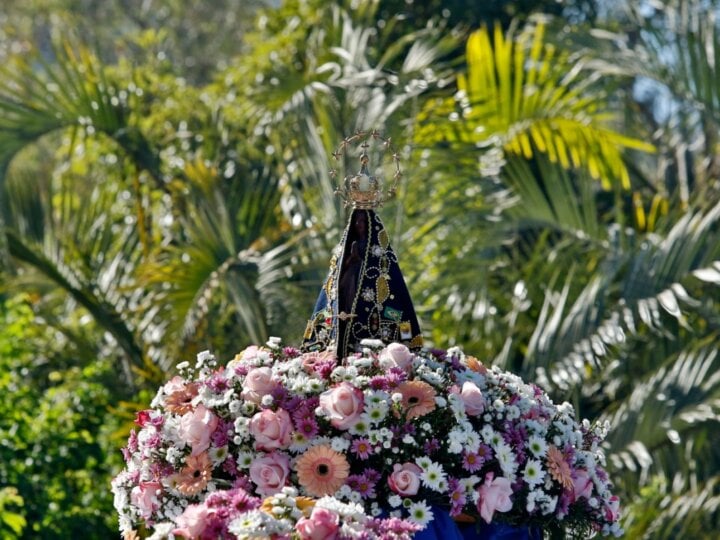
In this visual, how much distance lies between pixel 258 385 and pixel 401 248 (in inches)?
115

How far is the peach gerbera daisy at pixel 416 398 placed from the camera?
11.2ft

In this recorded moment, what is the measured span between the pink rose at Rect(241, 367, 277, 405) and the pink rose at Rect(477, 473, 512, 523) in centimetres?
61

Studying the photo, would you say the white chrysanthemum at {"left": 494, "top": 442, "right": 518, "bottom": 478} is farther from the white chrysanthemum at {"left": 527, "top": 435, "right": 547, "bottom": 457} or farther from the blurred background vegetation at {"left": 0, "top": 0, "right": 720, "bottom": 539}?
the blurred background vegetation at {"left": 0, "top": 0, "right": 720, "bottom": 539}

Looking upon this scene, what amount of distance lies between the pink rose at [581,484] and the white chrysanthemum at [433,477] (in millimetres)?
466

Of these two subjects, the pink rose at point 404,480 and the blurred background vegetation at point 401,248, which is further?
the blurred background vegetation at point 401,248

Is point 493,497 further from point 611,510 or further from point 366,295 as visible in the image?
point 366,295

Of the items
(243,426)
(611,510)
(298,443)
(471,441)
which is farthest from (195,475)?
(611,510)

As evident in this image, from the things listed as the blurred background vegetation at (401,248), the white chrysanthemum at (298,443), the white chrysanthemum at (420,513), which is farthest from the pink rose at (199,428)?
the blurred background vegetation at (401,248)

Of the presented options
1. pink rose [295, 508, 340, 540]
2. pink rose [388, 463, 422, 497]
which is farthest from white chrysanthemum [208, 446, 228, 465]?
pink rose [295, 508, 340, 540]

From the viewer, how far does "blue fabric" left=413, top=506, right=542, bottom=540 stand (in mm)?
3381

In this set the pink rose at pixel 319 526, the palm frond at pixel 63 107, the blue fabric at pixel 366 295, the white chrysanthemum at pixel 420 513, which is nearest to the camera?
the pink rose at pixel 319 526

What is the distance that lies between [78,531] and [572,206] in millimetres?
3024

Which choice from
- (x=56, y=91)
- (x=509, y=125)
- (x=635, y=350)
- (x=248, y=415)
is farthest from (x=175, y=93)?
(x=248, y=415)

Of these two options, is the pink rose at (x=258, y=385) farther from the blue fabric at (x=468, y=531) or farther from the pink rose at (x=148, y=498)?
the blue fabric at (x=468, y=531)
